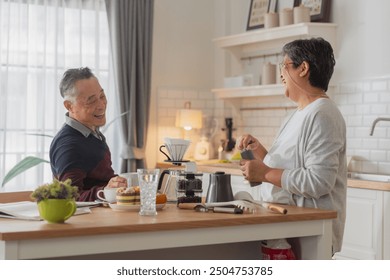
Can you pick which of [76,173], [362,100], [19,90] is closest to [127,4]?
[19,90]

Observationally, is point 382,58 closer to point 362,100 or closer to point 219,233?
point 362,100

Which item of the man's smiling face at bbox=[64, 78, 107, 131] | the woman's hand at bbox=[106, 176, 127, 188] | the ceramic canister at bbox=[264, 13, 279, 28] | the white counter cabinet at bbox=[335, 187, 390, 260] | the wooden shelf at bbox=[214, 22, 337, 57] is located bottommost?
the white counter cabinet at bbox=[335, 187, 390, 260]

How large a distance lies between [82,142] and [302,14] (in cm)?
309

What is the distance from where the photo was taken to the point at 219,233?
8.79ft

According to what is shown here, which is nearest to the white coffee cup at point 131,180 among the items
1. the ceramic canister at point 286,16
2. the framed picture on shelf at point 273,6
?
the ceramic canister at point 286,16

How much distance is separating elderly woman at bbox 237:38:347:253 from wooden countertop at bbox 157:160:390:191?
1835 millimetres

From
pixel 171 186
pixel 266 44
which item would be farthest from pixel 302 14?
pixel 171 186

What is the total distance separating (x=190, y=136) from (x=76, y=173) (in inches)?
151

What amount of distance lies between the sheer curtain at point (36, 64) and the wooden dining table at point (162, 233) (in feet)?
10.8

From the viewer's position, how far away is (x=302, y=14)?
5.98 meters

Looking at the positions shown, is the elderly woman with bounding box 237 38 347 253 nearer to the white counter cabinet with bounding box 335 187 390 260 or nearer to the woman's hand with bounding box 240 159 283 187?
the woman's hand with bounding box 240 159 283 187

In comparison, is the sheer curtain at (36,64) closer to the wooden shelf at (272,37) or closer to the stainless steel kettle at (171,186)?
the wooden shelf at (272,37)

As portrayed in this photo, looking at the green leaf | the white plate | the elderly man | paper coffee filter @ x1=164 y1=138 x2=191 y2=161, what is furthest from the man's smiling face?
the green leaf

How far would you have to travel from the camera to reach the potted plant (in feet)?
8.16
